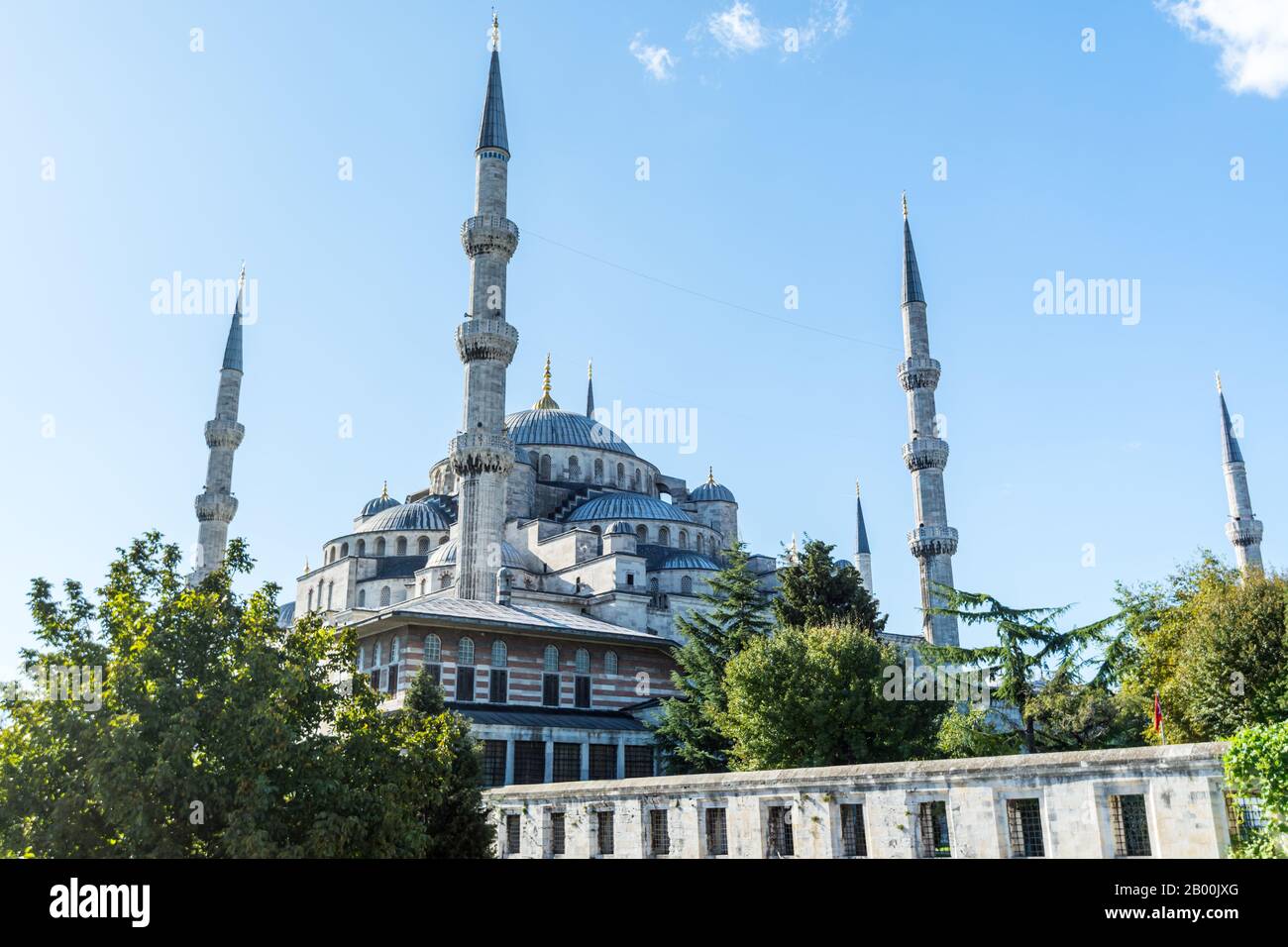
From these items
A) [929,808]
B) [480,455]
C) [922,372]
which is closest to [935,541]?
[922,372]

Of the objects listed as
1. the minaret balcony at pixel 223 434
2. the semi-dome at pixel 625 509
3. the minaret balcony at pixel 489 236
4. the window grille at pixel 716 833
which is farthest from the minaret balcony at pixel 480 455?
the window grille at pixel 716 833

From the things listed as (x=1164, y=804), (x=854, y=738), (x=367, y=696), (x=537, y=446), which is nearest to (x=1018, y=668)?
(x=854, y=738)

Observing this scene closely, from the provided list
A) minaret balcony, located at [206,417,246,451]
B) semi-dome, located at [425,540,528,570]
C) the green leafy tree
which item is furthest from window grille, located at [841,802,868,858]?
minaret balcony, located at [206,417,246,451]

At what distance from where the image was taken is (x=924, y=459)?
40031 mm

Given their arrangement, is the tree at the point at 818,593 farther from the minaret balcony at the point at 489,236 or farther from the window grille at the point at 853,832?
the minaret balcony at the point at 489,236

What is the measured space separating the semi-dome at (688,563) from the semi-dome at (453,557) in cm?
598

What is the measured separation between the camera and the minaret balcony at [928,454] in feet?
131

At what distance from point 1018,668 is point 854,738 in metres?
3.95

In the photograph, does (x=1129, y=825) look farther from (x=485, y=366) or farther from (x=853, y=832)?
(x=485, y=366)

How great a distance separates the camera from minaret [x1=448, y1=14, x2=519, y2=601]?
3403cm

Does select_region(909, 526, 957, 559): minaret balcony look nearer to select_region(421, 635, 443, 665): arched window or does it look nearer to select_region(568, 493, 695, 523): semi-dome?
select_region(568, 493, 695, 523): semi-dome

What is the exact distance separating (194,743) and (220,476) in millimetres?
36468
